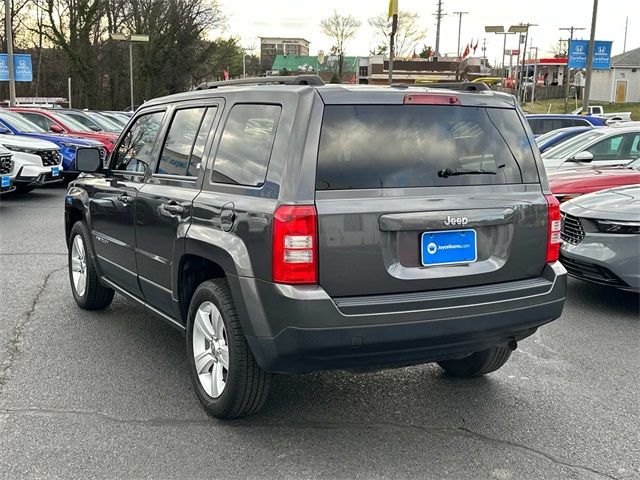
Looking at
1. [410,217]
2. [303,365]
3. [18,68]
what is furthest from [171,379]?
[18,68]

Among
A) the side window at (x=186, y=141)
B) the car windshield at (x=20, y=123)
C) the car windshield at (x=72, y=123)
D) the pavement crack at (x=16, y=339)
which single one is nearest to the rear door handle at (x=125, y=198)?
the side window at (x=186, y=141)

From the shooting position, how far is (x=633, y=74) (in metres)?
68.6

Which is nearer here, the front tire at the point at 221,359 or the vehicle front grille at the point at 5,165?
the front tire at the point at 221,359

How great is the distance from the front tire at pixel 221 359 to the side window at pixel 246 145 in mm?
589

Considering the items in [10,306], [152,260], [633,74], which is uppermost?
[633,74]

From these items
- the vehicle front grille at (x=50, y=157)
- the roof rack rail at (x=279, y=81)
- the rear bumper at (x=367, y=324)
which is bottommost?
the vehicle front grille at (x=50, y=157)

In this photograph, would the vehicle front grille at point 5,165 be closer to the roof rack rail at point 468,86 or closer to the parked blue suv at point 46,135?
the parked blue suv at point 46,135

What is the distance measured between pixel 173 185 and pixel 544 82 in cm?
8436

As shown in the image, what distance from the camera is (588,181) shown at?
7.95 m

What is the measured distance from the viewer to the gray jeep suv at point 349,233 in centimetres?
316

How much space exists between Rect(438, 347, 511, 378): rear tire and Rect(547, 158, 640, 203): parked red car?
151 inches

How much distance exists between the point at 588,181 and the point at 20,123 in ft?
44.4

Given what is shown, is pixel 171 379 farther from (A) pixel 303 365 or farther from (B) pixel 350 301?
(B) pixel 350 301

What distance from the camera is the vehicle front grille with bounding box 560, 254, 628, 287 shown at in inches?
234
